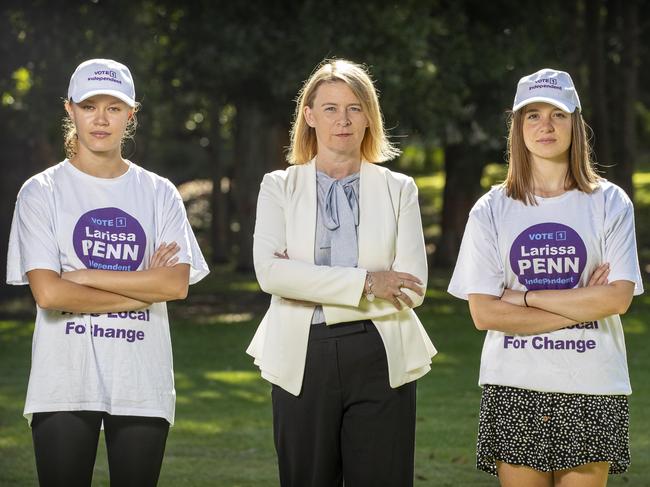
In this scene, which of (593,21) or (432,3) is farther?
(593,21)

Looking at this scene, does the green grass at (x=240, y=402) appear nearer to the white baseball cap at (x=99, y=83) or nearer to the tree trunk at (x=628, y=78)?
the tree trunk at (x=628, y=78)

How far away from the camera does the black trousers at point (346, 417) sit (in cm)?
489

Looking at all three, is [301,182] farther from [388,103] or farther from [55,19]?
[55,19]

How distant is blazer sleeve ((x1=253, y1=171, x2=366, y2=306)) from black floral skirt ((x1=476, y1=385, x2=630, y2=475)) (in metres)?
0.69

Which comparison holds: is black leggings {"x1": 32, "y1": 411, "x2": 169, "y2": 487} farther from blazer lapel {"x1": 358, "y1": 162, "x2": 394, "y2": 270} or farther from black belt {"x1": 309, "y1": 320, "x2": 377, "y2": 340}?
blazer lapel {"x1": 358, "y1": 162, "x2": 394, "y2": 270}

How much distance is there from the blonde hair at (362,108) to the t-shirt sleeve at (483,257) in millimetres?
506

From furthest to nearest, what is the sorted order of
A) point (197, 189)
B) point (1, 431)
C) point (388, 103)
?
point (197, 189), point (388, 103), point (1, 431)

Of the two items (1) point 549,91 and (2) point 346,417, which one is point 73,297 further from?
(1) point 549,91

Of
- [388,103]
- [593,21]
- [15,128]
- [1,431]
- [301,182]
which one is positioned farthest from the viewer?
[593,21]

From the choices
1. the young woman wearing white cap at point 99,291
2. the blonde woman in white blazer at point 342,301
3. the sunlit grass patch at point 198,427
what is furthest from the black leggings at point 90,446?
the sunlit grass patch at point 198,427

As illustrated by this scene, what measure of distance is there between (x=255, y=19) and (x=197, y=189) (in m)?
29.8

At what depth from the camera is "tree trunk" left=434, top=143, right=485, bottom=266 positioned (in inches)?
1097

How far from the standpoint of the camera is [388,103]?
17.8m

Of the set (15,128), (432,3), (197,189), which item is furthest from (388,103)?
(197,189)
